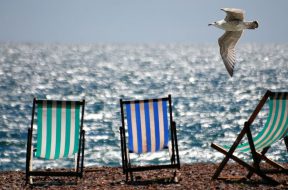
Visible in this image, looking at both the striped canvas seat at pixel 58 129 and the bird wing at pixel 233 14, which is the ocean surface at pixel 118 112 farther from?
the striped canvas seat at pixel 58 129

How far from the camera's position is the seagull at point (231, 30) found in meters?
7.80

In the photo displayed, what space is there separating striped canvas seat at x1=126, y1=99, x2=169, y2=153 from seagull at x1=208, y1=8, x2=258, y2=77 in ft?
4.35

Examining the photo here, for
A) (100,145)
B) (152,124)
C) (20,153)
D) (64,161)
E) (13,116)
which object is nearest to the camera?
(152,124)

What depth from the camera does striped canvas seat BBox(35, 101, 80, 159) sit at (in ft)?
21.1

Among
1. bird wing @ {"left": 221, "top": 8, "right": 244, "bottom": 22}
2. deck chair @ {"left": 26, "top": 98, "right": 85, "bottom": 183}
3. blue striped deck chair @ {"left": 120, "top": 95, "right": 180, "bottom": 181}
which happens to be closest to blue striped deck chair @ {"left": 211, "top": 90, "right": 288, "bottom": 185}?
blue striped deck chair @ {"left": 120, "top": 95, "right": 180, "bottom": 181}

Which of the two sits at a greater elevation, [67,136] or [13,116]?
[13,116]

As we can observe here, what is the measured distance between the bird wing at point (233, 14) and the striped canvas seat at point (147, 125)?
6.40 feet

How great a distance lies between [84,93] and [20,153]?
2183 cm

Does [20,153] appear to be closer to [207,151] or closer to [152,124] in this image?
[207,151]

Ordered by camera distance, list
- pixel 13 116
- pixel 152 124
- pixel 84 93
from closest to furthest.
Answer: pixel 152 124 < pixel 13 116 < pixel 84 93

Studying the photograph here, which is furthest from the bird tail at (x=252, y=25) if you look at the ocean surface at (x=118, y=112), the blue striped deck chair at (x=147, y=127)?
the ocean surface at (x=118, y=112)

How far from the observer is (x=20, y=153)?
1688cm

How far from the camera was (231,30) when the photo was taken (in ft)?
27.3

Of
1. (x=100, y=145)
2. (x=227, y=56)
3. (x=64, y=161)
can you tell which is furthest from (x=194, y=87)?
(x=227, y=56)
